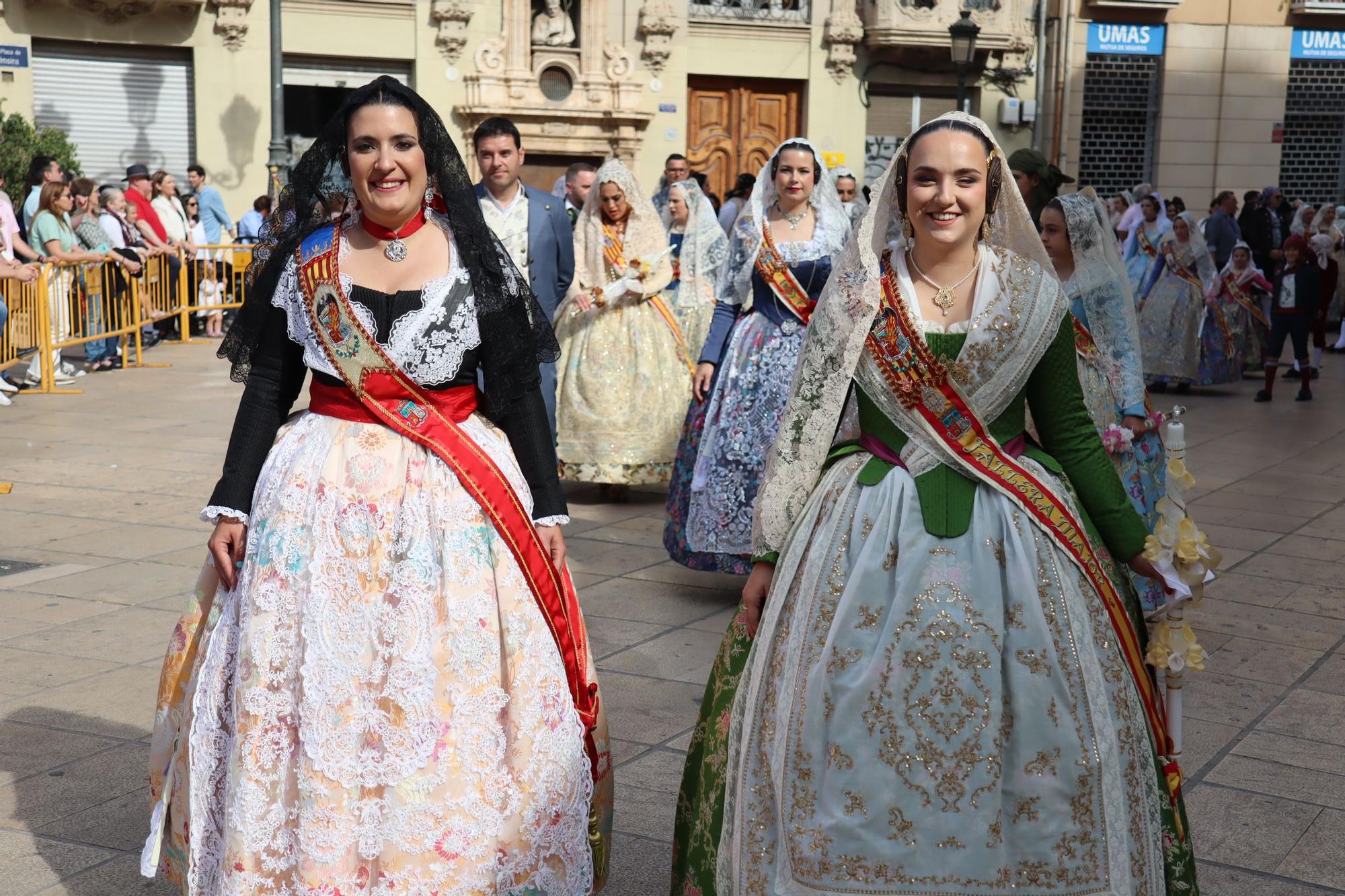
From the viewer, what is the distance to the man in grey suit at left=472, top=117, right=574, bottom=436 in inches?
257

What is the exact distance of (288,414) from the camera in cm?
339

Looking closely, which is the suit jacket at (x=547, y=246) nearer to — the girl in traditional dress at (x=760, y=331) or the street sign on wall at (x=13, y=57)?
the girl in traditional dress at (x=760, y=331)

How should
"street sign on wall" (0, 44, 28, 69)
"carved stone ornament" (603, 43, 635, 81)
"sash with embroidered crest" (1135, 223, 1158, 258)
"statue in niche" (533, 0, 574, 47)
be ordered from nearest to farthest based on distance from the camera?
1. "sash with embroidered crest" (1135, 223, 1158, 258)
2. "street sign on wall" (0, 44, 28, 69)
3. "statue in niche" (533, 0, 574, 47)
4. "carved stone ornament" (603, 43, 635, 81)

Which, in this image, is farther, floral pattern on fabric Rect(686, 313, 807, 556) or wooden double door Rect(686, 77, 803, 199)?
wooden double door Rect(686, 77, 803, 199)

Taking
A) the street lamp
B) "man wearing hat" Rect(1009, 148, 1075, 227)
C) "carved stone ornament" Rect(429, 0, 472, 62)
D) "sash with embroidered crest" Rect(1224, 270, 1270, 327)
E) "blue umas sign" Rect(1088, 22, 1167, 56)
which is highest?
"blue umas sign" Rect(1088, 22, 1167, 56)

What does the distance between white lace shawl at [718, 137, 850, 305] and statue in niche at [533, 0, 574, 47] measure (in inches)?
623

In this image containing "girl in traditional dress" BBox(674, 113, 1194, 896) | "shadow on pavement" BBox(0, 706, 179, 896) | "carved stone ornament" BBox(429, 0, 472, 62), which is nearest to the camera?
"girl in traditional dress" BBox(674, 113, 1194, 896)

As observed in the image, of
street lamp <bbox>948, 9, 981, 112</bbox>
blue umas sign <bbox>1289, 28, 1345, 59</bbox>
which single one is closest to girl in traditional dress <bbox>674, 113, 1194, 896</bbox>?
street lamp <bbox>948, 9, 981, 112</bbox>

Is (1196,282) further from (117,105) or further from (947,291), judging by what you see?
(117,105)

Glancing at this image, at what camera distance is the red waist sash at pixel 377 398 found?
3.16 m

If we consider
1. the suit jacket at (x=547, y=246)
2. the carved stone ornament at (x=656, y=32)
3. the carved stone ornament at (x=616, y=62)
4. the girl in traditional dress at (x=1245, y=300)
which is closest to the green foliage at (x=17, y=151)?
the carved stone ornament at (x=616, y=62)

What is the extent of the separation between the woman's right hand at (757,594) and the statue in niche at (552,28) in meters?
19.5

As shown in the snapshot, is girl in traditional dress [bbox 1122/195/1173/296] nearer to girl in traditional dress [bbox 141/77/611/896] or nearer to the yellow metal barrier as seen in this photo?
the yellow metal barrier

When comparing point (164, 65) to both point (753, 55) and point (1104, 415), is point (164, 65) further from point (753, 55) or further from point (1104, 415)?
point (1104, 415)
